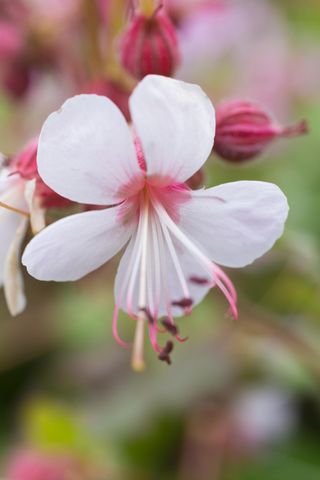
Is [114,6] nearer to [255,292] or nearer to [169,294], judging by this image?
[169,294]

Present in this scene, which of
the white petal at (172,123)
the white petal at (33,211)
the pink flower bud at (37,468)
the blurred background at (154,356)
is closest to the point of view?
the white petal at (172,123)

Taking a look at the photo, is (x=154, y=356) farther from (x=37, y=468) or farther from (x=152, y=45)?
(x=152, y=45)

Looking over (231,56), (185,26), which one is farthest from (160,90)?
(231,56)

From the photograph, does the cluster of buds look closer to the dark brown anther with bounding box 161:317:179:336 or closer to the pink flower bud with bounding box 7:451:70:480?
the dark brown anther with bounding box 161:317:179:336

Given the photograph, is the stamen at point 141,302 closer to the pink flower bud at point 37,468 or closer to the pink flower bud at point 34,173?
the pink flower bud at point 34,173

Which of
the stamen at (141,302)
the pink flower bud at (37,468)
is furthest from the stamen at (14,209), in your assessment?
the pink flower bud at (37,468)

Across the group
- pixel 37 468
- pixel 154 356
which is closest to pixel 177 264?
pixel 37 468
